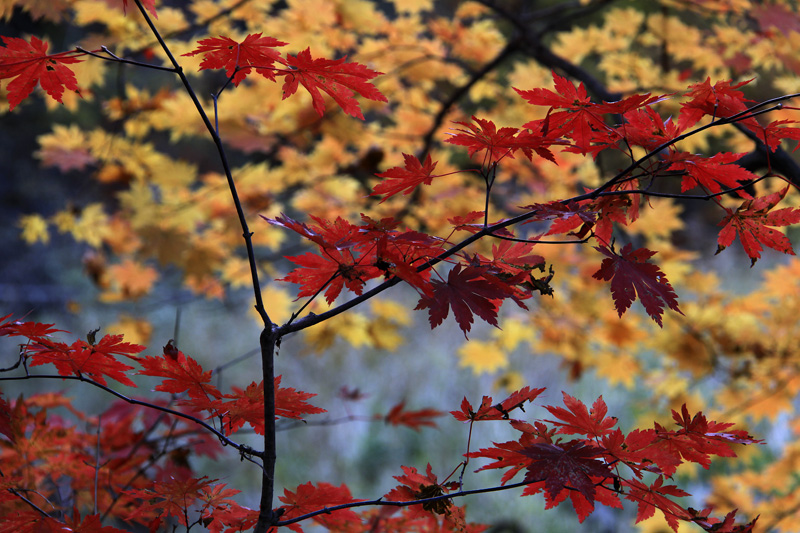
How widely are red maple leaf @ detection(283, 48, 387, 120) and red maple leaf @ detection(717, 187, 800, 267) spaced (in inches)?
16.3

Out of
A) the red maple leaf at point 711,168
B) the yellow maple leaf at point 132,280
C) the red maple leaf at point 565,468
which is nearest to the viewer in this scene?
the red maple leaf at point 565,468

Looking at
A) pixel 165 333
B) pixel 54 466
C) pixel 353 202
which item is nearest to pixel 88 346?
pixel 54 466

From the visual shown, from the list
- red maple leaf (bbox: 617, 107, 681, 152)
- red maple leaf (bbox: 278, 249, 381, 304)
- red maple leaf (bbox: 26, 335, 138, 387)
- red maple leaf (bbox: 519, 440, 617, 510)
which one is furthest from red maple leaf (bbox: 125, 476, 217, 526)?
red maple leaf (bbox: 617, 107, 681, 152)

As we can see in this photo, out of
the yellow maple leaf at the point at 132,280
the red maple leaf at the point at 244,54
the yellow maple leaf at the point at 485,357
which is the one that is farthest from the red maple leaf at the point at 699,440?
the yellow maple leaf at the point at 132,280

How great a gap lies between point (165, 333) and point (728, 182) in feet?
15.5

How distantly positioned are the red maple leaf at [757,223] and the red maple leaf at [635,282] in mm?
100

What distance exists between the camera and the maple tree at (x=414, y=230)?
2.04ft

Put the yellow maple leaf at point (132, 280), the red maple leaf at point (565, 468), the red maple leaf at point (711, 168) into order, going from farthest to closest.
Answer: the yellow maple leaf at point (132, 280), the red maple leaf at point (711, 168), the red maple leaf at point (565, 468)

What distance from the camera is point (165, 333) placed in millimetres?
4766

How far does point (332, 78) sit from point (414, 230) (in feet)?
0.71

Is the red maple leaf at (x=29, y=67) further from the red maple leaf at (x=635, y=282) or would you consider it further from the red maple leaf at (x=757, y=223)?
the red maple leaf at (x=757, y=223)

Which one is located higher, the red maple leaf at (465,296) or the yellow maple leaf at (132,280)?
the yellow maple leaf at (132,280)

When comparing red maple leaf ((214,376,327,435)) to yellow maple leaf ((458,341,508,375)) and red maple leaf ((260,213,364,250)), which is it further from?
yellow maple leaf ((458,341,508,375))

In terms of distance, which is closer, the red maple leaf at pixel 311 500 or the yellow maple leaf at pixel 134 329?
the red maple leaf at pixel 311 500
